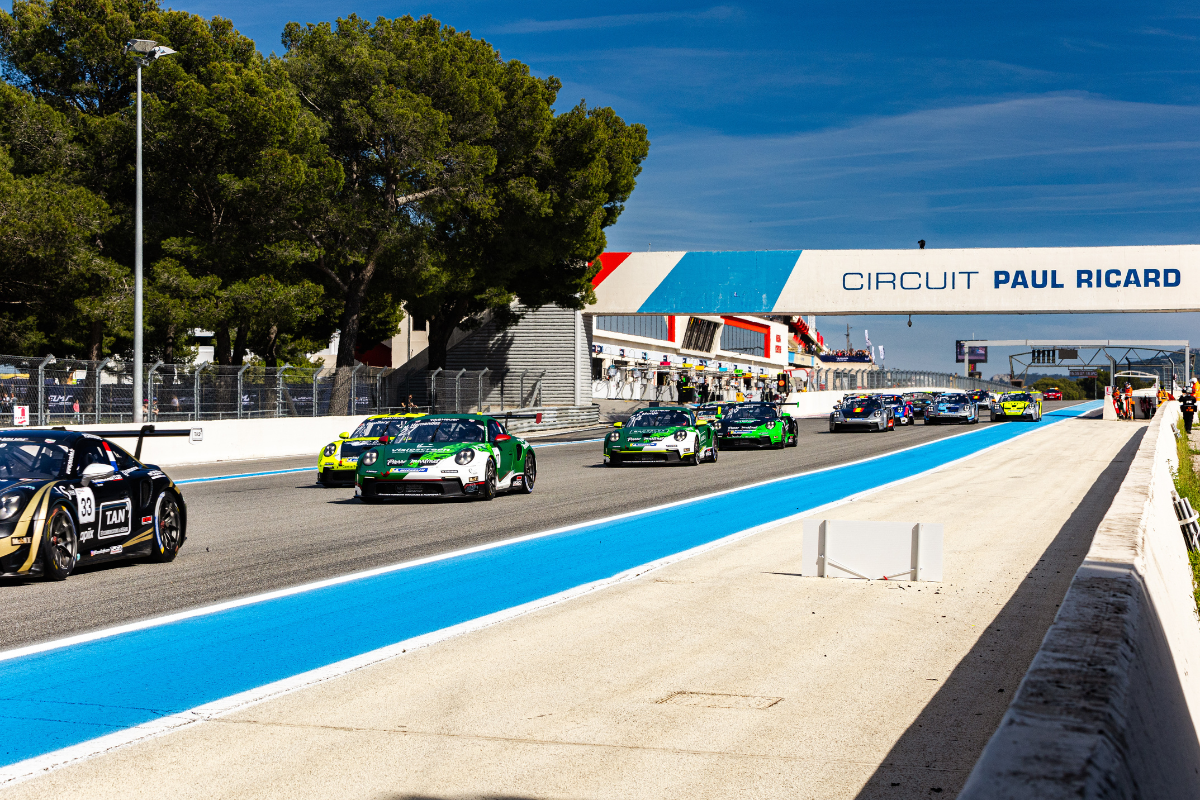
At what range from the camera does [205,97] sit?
35.8 metres

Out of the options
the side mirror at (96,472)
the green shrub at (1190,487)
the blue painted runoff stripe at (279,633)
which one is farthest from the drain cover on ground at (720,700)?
the side mirror at (96,472)

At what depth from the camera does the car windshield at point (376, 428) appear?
21531mm

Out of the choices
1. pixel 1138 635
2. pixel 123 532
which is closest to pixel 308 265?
pixel 123 532

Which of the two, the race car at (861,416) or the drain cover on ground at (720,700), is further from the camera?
the race car at (861,416)

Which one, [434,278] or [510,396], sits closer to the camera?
[434,278]

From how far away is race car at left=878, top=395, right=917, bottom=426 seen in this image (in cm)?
4953

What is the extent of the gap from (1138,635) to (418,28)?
43.4 m

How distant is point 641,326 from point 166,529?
86494 mm

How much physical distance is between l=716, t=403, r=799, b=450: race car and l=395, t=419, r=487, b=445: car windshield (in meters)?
16.9

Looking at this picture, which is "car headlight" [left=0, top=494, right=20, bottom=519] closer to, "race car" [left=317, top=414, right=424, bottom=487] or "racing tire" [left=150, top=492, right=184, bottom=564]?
"racing tire" [left=150, top=492, right=184, bottom=564]

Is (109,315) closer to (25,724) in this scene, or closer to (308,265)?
(308,265)

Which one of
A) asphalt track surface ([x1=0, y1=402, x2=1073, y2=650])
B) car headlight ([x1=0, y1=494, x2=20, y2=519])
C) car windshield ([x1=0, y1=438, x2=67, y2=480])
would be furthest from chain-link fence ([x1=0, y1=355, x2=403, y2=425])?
car headlight ([x1=0, y1=494, x2=20, y2=519])

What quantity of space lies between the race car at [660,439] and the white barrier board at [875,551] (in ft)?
52.9

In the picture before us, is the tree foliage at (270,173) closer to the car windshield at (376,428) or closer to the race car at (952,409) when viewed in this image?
the car windshield at (376,428)
